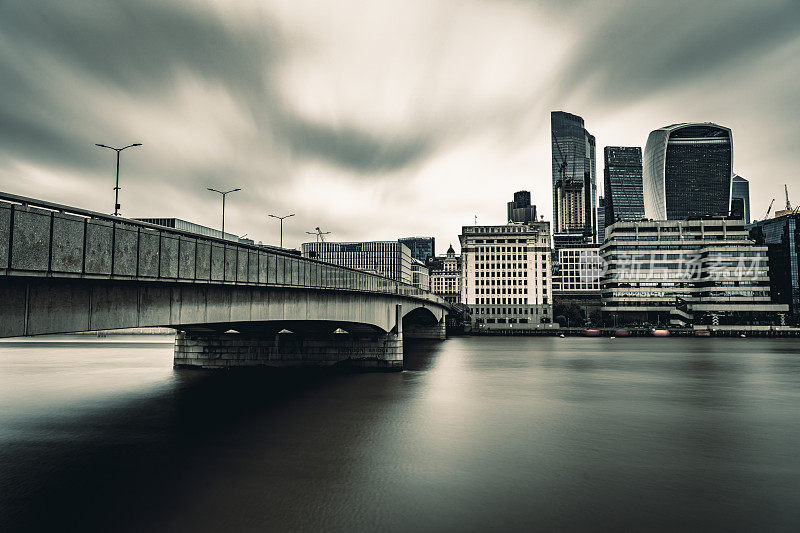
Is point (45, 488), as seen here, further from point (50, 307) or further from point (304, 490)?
point (304, 490)

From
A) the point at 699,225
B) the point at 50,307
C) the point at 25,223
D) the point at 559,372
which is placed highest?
the point at 699,225

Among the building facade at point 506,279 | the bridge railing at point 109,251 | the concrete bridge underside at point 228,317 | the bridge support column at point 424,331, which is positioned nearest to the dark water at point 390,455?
the concrete bridge underside at point 228,317

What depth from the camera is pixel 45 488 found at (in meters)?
18.1

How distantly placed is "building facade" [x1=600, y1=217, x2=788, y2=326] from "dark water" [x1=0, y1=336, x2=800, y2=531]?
13028 cm

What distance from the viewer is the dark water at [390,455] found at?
53.5ft

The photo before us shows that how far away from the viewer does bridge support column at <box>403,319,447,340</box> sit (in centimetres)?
11988

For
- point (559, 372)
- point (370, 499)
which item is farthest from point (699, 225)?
point (370, 499)

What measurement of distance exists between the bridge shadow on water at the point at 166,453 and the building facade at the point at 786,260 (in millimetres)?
203559

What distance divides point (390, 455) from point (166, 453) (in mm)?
10908

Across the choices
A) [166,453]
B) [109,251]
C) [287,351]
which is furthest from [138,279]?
[287,351]

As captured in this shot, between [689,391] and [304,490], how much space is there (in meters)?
38.7

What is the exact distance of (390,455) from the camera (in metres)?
22.9

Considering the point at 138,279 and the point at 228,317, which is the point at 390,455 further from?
the point at 138,279

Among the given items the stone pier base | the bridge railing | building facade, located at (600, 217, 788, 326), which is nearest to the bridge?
the bridge railing
